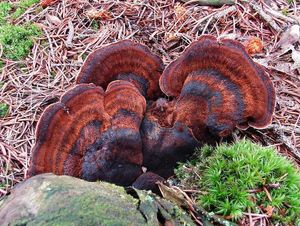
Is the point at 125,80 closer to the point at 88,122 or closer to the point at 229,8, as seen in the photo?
the point at 88,122

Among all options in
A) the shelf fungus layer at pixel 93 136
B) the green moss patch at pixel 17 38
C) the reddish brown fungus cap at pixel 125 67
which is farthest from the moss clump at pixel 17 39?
the shelf fungus layer at pixel 93 136

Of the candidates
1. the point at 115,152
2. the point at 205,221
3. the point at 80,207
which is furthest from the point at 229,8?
the point at 80,207

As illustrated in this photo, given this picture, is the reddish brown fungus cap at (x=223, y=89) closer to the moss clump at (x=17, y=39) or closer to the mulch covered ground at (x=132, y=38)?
the mulch covered ground at (x=132, y=38)

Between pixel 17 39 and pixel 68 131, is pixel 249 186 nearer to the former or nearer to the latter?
pixel 68 131

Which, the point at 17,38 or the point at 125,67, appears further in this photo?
the point at 17,38

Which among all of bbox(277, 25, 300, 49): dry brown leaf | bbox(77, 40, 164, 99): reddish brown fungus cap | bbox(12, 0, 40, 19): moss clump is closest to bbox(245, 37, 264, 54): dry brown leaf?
bbox(277, 25, 300, 49): dry brown leaf

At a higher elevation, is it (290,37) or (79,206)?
(79,206)

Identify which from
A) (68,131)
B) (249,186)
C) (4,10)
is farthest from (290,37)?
(4,10)
